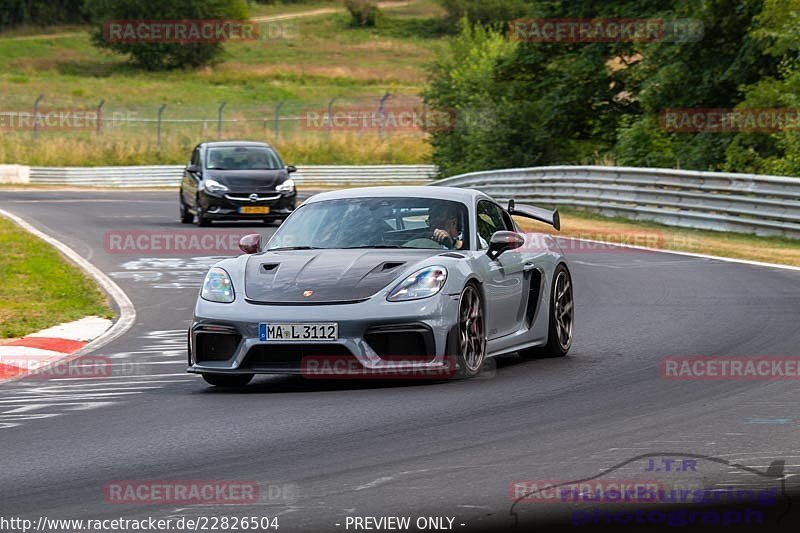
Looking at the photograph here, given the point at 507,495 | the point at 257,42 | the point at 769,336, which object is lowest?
the point at 257,42

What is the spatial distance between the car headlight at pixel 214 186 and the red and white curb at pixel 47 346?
1356 cm

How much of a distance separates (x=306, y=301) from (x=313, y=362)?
38cm

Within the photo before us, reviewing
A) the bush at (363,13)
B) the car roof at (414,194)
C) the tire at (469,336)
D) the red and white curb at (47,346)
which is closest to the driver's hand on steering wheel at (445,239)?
the car roof at (414,194)

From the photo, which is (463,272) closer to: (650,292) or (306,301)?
(306,301)

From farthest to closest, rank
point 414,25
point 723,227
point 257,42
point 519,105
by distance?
point 414,25, point 257,42, point 519,105, point 723,227

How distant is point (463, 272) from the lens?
9.69 m

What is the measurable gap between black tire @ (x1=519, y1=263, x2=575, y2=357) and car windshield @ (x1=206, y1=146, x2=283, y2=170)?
17.9 metres

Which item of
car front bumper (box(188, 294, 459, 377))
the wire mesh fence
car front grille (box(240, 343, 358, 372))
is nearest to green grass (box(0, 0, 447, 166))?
the wire mesh fence

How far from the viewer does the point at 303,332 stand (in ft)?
29.9

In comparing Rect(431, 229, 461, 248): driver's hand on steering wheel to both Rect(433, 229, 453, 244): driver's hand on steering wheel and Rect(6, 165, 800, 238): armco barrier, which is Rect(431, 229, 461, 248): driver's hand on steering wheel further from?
Rect(6, 165, 800, 238): armco barrier

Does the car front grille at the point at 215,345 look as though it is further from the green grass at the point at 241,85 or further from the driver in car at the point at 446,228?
the green grass at the point at 241,85

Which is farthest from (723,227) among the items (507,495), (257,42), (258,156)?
(257,42)

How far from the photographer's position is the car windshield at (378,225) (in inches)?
407

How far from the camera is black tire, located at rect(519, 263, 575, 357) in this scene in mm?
11203
